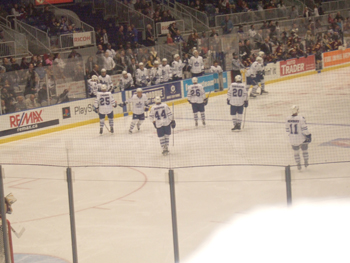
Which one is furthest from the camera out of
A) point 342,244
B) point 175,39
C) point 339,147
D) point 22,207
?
point 175,39

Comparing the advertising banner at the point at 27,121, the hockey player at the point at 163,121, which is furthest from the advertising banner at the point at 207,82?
the hockey player at the point at 163,121

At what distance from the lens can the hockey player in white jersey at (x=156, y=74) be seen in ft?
60.8

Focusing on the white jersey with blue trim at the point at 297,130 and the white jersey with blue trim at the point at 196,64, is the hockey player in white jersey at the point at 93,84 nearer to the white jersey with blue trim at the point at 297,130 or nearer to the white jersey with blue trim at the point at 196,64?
the white jersey with blue trim at the point at 196,64

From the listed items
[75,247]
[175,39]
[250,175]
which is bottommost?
[75,247]

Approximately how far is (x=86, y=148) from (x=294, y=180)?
9036 mm

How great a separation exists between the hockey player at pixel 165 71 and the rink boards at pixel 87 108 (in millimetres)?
190

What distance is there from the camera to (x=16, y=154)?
13398 mm

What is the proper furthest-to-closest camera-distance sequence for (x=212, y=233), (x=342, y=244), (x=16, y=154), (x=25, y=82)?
(x=25, y=82)
(x=16, y=154)
(x=212, y=233)
(x=342, y=244)

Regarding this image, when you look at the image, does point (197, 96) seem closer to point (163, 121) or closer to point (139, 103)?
point (139, 103)

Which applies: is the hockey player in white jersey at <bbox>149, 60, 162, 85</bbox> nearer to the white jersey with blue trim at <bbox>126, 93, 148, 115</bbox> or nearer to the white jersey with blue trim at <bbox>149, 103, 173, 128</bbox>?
the white jersey with blue trim at <bbox>126, 93, 148, 115</bbox>

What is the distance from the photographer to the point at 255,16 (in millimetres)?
26500

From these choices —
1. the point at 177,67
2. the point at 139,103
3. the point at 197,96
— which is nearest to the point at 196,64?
the point at 177,67

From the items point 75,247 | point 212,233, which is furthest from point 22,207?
point 212,233

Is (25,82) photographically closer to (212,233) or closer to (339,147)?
(339,147)
